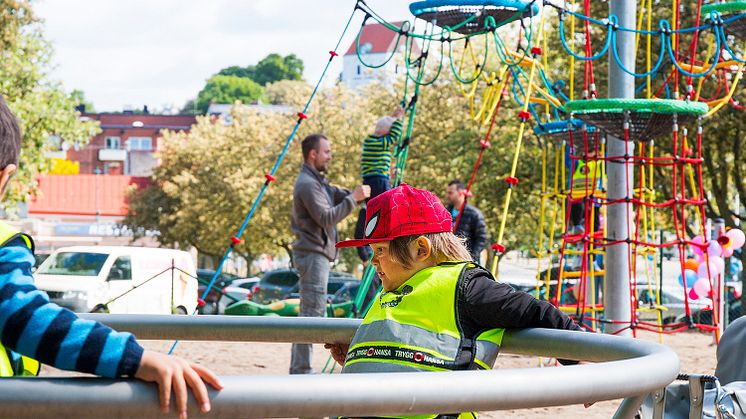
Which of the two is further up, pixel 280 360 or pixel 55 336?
pixel 55 336

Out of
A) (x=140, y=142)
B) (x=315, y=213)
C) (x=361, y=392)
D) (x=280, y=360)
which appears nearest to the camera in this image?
(x=361, y=392)

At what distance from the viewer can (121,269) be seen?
19.1m

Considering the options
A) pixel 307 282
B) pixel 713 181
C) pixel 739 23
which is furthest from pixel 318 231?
pixel 713 181

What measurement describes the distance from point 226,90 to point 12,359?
134m

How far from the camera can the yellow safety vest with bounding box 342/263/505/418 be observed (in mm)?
2363

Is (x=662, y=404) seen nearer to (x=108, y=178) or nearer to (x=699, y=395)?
(x=699, y=395)

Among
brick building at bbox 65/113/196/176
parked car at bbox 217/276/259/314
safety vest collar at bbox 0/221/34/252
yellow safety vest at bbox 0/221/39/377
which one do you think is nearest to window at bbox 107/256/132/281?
parked car at bbox 217/276/259/314

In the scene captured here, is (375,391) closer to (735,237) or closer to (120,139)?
(735,237)

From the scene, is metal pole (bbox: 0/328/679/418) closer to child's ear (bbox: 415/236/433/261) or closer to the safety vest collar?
the safety vest collar

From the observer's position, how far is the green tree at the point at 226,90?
132 meters

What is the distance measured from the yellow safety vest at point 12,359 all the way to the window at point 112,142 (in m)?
95.4

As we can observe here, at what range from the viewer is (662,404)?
8.05 ft

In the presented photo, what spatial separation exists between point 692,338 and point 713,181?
6.17m

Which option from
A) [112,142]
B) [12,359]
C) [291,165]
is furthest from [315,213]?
[112,142]
